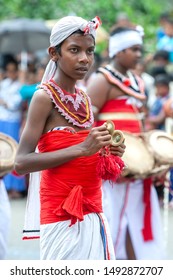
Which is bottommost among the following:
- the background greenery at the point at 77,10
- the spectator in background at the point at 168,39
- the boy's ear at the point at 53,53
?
the boy's ear at the point at 53,53

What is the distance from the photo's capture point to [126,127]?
781 centimetres

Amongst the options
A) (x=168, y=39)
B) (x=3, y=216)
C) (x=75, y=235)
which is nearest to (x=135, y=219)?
(x=3, y=216)

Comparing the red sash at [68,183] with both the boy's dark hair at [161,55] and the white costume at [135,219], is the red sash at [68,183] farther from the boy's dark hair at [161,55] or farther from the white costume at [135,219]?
the boy's dark hair at [161,55]

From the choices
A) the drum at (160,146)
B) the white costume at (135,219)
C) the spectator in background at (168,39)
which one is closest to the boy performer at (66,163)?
the drum at (160,146)

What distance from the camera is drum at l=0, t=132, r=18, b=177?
688 cm

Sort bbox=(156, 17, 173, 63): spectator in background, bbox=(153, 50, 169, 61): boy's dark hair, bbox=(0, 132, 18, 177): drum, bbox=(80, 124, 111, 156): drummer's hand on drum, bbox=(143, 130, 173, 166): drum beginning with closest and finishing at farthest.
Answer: bbox=(80, 124, 111, 156): drummer's hand on drum, bbox=(0, 132, 18, 177): drum, bbox=(143, 130, 173, 166): drum, bbox=(153, 50, 169, 61): boy's dark hair, bbox=(156, 17, 173, 63): spectator in background

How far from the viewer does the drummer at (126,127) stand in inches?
303

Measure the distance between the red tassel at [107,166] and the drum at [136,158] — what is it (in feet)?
6.89

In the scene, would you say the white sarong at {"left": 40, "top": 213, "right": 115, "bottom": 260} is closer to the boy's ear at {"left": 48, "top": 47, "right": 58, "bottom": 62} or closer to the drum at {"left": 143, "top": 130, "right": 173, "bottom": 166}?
the boy's ear at {"left": 48, "top": 47, "right": 58, "bottom": 62}

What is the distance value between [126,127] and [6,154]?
128cm


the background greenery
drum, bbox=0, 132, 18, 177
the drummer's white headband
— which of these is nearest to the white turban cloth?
drum, bbox=0, 132, 18, 177

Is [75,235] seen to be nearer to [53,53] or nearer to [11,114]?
[53,53]

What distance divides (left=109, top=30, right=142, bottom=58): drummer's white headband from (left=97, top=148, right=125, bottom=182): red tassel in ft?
9.57
